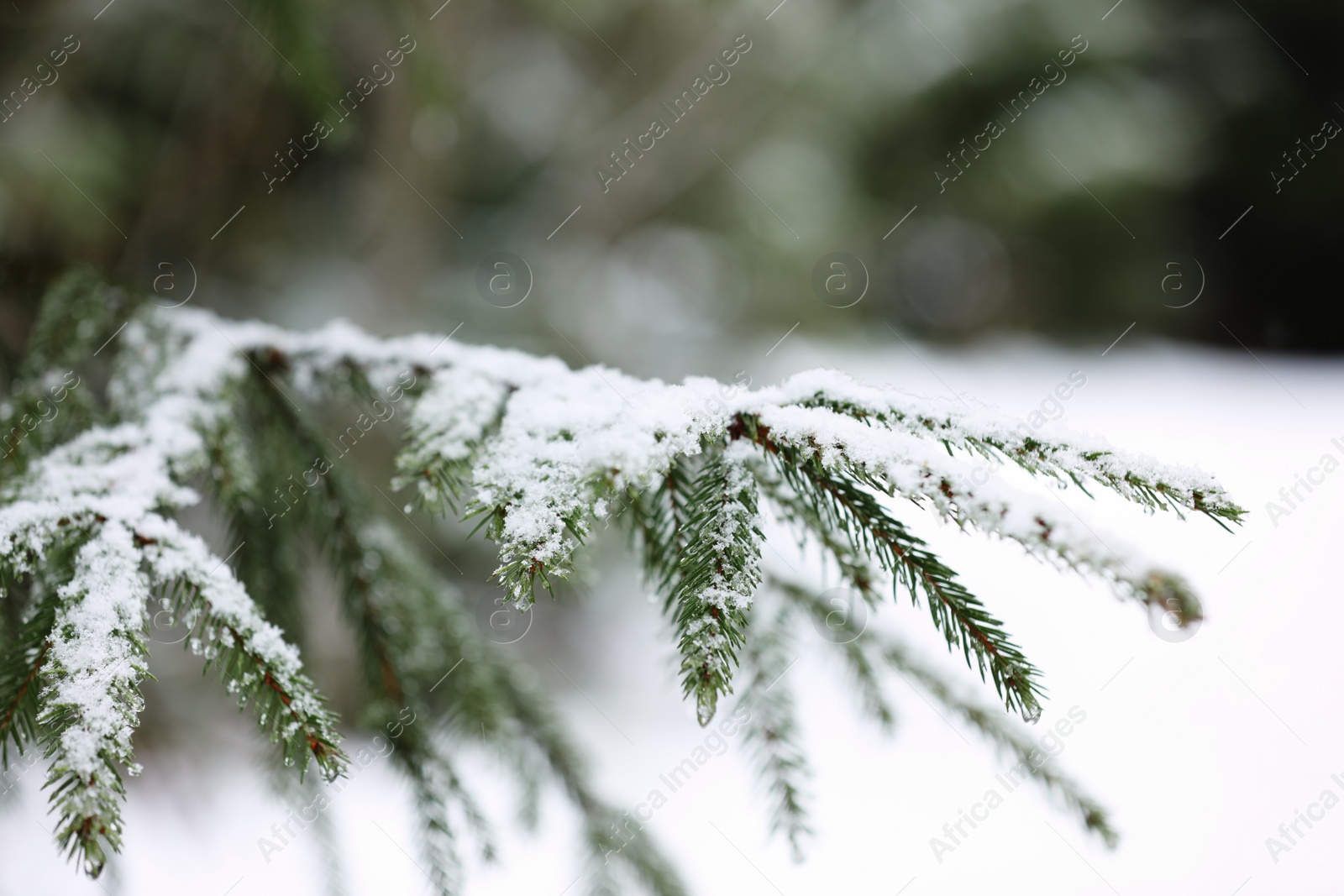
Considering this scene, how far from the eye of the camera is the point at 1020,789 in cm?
232

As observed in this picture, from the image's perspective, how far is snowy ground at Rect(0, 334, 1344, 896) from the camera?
1.95 m

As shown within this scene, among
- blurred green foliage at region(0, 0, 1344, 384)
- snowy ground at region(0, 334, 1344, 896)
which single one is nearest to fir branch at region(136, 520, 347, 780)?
blurred green foliage at region(0, 0, 1344, 384)

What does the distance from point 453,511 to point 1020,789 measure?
2424 millimetres

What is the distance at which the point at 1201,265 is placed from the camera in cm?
721

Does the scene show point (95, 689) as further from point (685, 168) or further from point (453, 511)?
point (685, 168)

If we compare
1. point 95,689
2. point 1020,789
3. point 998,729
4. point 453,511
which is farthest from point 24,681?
point 1020,789

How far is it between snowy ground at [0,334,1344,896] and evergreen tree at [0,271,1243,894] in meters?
0.82

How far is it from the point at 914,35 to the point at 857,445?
6.59 m

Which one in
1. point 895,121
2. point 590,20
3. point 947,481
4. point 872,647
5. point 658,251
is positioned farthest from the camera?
point 895,121

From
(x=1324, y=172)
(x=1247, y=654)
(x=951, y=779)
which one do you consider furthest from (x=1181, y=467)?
(x=1324, y=172)

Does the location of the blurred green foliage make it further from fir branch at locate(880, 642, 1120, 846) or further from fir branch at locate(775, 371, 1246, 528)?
fir branch at locate(880, 642, 1120, 846)

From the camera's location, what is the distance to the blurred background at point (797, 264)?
81.0 inches

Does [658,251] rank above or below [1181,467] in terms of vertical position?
above

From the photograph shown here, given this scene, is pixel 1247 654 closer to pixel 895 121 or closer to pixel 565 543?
pixel 565 543
